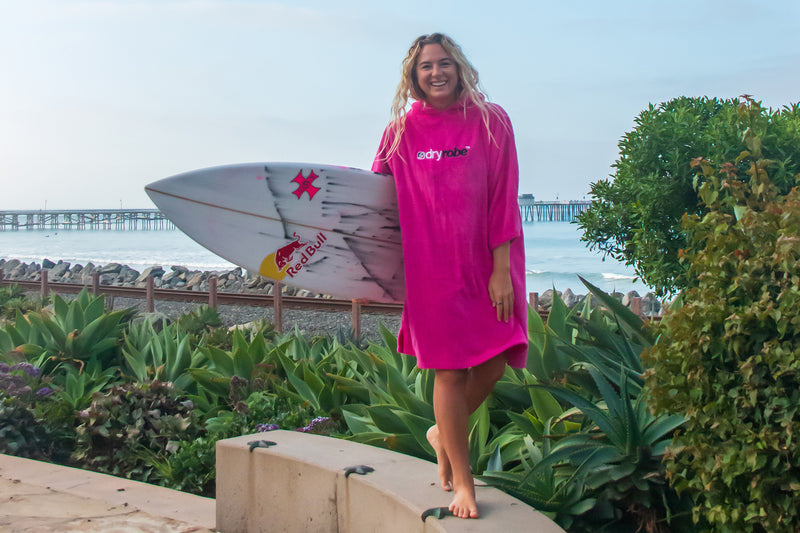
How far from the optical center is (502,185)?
2.83 meters

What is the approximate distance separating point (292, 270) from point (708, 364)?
6.49ft

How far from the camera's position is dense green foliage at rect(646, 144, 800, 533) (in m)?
2.18

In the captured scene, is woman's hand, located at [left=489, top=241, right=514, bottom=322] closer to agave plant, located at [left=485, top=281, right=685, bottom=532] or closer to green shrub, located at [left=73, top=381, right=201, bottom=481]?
agave plant, located at [left=485, top=281, right=685, bottom=532]

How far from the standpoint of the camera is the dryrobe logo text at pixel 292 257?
11.5 ft

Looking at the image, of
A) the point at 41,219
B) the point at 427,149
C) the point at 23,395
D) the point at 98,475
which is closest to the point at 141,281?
the point at 23,395

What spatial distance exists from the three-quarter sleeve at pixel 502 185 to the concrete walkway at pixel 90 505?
1.94 meters

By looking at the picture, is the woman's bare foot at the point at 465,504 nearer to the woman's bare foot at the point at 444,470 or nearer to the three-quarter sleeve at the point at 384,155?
the woman's bare foot at the point at 444,470

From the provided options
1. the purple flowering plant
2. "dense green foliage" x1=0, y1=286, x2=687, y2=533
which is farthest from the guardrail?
the purple flowering plant

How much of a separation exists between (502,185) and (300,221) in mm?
1151

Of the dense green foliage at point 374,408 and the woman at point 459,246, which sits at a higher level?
the woman at point 459,246

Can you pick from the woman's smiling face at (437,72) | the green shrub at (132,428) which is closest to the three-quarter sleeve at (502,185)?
the woman's smiling face at (437,72)

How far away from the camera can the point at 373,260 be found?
3.45 meters

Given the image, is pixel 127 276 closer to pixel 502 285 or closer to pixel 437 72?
pixel 437 72

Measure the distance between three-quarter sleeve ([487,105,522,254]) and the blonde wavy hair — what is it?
0.05 metres
